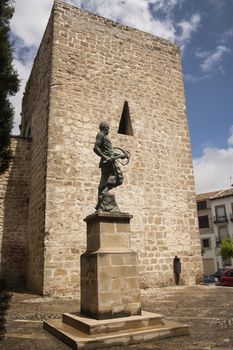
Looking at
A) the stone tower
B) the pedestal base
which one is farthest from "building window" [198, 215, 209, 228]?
the pedestal base

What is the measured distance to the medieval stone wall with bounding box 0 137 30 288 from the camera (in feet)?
29.5

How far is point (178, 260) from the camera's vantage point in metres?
8.95

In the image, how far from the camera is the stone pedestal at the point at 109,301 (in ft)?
11.4

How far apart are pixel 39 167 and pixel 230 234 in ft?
88.3

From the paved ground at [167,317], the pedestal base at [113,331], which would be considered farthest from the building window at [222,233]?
the pedestal base at [113,331]

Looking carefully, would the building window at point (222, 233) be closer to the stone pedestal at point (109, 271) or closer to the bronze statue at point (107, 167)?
the bronze statue at point (107, 167)

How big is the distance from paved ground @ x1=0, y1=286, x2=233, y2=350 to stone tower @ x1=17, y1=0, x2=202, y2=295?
1.12 meters

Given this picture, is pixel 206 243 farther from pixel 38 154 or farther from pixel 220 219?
pixel 38 154

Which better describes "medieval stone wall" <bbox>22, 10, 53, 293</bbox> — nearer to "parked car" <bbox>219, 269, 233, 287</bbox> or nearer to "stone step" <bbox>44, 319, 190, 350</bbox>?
"stone step" <bbox>44, 319, 190, 350</bbox>

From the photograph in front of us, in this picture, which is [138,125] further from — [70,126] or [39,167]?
[39,167]

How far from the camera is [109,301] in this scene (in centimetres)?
394

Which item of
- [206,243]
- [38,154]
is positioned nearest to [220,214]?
[206,243]

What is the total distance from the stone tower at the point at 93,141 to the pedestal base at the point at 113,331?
3530mm

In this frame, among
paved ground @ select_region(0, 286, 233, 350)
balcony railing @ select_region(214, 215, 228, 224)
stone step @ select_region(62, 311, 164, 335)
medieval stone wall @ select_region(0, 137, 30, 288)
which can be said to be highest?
balcony railing @ select_region(214, 215, 228, 224)
